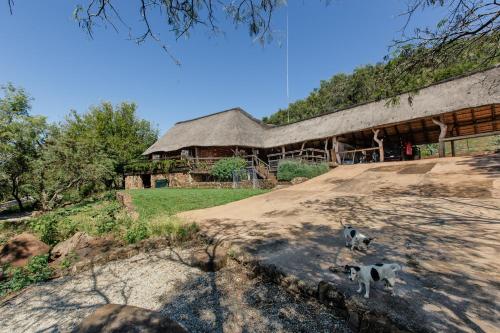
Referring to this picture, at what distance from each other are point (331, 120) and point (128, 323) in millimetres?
20501

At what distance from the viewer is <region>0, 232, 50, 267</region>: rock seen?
577 centimetres

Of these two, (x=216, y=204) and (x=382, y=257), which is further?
(x=216, y=204)

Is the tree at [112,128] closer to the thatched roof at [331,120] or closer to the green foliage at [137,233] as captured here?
the thatched roof at [331,120]

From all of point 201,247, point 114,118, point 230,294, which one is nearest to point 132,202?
point 201,247

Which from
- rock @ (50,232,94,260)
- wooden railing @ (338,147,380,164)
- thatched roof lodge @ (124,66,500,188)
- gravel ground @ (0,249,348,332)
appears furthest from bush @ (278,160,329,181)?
rock @ (50,232,94,260)

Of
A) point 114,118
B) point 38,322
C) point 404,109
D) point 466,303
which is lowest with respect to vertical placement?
point 38,322

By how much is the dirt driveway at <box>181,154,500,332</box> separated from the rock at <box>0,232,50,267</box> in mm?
4123

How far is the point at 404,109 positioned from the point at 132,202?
17.4 metres

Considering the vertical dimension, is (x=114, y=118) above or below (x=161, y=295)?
above

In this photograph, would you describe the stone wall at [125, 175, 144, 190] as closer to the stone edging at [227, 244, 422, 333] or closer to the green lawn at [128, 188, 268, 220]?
the green lawn at [128, 188, 268, 220]

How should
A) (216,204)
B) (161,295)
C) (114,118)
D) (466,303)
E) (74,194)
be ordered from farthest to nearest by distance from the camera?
(114,118) → (74,194) → (216,204) → (161,295) → (466,303)

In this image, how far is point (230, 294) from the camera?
11.7 ft

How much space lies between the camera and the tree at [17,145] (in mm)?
14812

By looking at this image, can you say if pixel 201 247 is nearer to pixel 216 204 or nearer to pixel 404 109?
pixel 216 204
